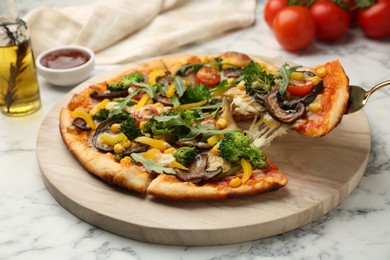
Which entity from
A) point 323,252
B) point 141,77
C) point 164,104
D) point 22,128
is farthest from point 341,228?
point 22,128

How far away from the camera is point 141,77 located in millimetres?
6387

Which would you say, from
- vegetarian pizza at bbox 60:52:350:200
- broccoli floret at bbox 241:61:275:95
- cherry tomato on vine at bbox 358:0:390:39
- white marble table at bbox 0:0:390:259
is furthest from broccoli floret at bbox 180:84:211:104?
cherry tomato on vine at bbox 358:0:390:39

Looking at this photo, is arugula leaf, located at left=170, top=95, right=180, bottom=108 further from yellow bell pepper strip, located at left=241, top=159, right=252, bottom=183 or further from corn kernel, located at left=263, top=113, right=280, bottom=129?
yellow bell pepper strip, located at left=241, top=159, right=252, bottom=183

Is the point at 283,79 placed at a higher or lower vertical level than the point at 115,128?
higher

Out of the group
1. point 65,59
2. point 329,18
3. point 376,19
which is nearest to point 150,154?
point 65,59

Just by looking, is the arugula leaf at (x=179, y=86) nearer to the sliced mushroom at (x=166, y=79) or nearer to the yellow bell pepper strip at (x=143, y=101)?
the sliced mushroom at (x=166, y=79)

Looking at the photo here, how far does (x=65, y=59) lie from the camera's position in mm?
7027

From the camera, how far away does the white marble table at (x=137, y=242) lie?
15.3 feet

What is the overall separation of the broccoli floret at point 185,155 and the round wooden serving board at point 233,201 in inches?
14.4

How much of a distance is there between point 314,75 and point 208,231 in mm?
1794

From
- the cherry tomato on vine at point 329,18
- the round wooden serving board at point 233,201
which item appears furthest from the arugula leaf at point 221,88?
the cherry tomato on vine at point 329,18

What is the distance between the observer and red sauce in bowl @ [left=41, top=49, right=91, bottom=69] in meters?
6.94

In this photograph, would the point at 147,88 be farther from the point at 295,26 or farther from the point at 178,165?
the point at 295,26

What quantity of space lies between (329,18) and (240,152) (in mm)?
2995
